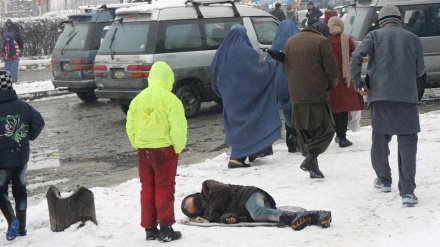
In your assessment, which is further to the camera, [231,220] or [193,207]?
[193,207]

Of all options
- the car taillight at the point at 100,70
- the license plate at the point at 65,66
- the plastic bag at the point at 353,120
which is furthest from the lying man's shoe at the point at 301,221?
the license plate at the point at 65,66

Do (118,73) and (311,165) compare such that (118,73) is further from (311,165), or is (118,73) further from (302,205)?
(302,205)

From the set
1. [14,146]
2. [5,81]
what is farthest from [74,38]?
[14,146]

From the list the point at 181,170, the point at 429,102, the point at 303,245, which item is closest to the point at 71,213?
the point at 303,245

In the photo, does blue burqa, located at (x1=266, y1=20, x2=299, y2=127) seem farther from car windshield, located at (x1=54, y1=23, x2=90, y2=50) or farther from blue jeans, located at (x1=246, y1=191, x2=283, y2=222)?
car windshield, located at (x1=54, y1=23, x2=90, y2=50)

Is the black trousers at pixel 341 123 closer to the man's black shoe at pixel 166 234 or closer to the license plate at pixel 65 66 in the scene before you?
the man's black shoe at pixel 166 234

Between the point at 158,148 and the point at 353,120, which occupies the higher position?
the point at 158,148

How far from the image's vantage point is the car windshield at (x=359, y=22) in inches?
652

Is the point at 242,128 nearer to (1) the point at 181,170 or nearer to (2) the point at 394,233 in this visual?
(1) the point at 181,170

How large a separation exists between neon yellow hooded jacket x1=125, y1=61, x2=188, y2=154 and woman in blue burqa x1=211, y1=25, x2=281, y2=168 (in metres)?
3.11

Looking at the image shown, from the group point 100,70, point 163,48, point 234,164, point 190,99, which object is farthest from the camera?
point 100,70

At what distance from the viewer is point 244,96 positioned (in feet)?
34.4

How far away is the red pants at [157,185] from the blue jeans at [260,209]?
0.71 metres

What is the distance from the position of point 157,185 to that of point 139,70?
26.8 feet
